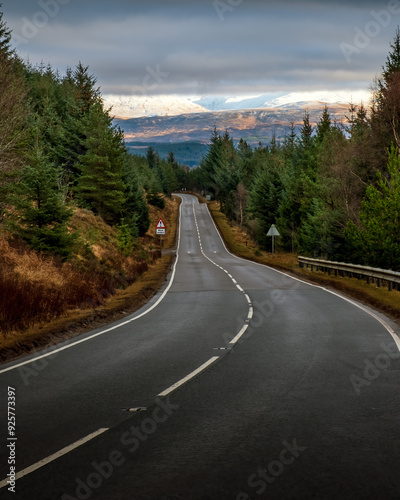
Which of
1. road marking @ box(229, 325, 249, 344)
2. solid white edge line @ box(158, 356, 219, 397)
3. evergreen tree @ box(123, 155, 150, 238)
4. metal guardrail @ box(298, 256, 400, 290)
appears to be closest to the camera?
solid white edge line @ box(158, 356, 219, 397)

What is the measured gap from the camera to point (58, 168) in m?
24.0

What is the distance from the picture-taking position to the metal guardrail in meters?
20.2

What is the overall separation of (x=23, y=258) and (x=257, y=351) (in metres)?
12.9

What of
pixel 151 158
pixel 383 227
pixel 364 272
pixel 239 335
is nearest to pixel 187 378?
pixel 239 335

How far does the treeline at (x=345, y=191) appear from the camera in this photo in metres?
22.8

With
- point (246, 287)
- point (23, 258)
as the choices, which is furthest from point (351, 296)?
point (23, 258)

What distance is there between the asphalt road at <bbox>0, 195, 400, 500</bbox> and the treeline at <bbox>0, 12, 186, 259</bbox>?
10.3 meters

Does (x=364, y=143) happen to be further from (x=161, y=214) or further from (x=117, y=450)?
(x=161, y=214)

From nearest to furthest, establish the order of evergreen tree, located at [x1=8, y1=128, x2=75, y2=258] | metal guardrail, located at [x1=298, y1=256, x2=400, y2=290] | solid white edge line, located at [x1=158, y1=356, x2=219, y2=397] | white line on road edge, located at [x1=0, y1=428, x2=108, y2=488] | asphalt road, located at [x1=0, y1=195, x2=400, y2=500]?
1. asphalt road, located at [x1=0, y1=195, x2=400, y2=500]
2. white line on road edge, located at [x1=0, y1=428, x2=108, y2=488]
3. solid white edge line, located at [x1=158, y1=356, x2=219, y2=397]
4. metal guardrail, located at [x1=298, y1=256, x2=400, y2=290]
5. evergreen tree, located at [x1=8, y1=128, x2=75, y2=258]

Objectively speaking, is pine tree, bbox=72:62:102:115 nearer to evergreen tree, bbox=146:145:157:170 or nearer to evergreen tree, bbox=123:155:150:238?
evergreen tree, bbox=123:155:150:238

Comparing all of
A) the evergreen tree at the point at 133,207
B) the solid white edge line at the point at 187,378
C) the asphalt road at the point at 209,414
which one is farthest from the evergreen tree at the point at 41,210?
the evergreen tree at the point at 133,207

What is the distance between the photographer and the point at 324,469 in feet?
A: 15.7

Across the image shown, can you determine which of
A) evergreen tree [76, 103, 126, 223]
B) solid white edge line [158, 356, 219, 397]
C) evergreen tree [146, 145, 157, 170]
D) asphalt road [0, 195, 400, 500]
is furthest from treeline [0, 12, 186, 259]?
evergreen tree [146, 145, 157, 170]

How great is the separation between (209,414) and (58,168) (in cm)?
1953
